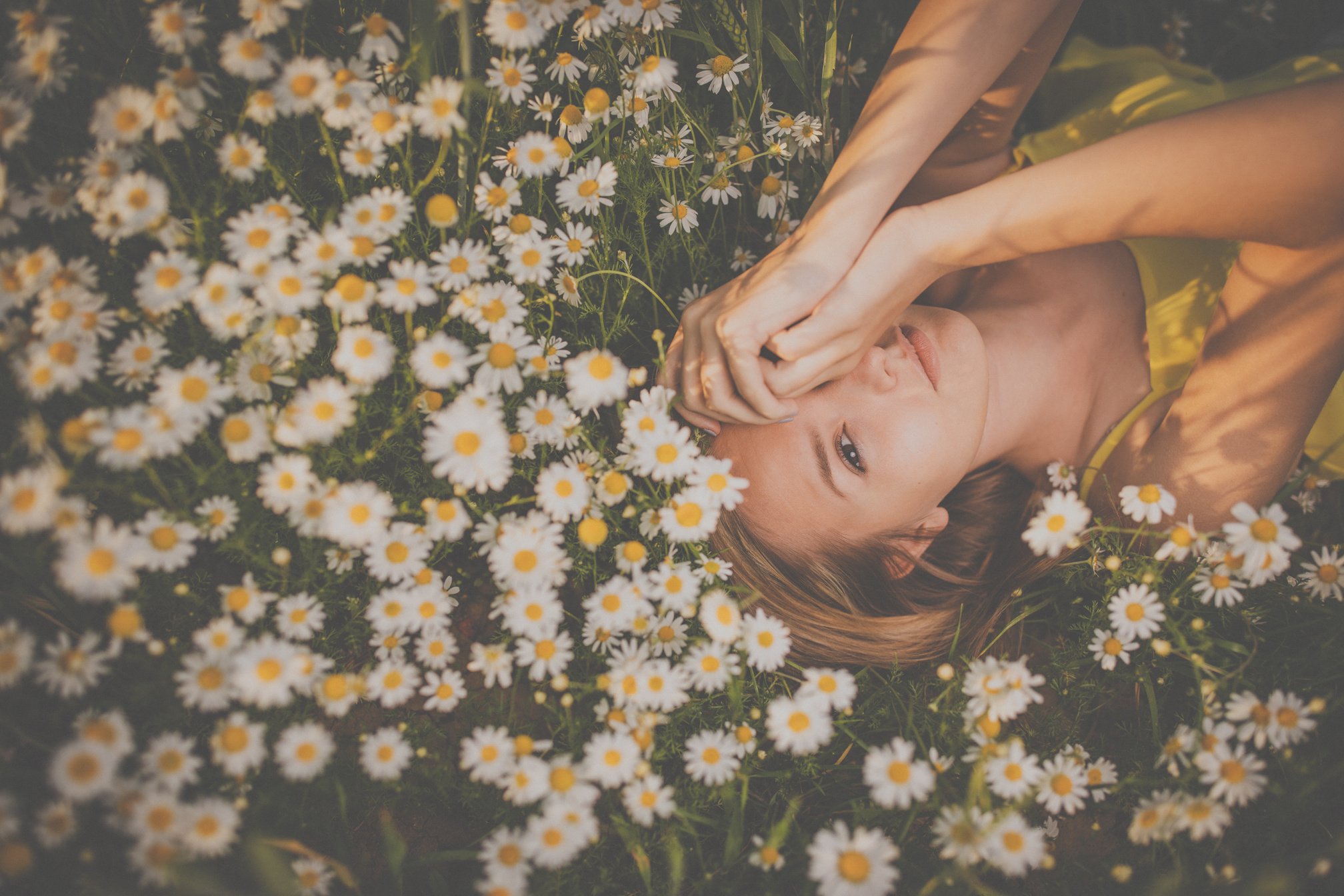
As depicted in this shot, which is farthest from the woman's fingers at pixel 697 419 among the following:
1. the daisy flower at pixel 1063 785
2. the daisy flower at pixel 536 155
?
the daisy flower at pixel 1063 785

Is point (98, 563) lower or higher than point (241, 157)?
lower

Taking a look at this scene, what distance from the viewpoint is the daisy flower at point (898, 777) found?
1313 millimetres

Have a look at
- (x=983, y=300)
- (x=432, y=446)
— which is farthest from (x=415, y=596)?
(x=983, y=300)

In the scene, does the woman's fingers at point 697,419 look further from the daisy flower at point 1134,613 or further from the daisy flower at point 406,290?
the daisy flower at point 1134,613

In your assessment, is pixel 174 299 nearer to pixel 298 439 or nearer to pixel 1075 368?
pixel 298 439

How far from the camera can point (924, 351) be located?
5.76 feet

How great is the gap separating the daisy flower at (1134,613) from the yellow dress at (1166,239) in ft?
1.37

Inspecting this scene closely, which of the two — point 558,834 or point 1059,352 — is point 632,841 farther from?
point 1059,352

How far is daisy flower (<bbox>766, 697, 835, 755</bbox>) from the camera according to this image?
141 centimetres

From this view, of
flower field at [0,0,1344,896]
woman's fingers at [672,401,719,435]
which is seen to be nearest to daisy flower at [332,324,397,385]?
flower field at [0,0,1344,896]

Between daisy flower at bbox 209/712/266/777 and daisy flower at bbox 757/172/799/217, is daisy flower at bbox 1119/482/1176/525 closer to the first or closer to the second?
daisy flower at bbox 757/172/799/217

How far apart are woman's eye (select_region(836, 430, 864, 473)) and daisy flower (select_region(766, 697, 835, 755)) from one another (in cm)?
56

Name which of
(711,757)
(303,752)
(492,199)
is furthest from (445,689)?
(492,199)

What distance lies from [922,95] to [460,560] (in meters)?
1.66
